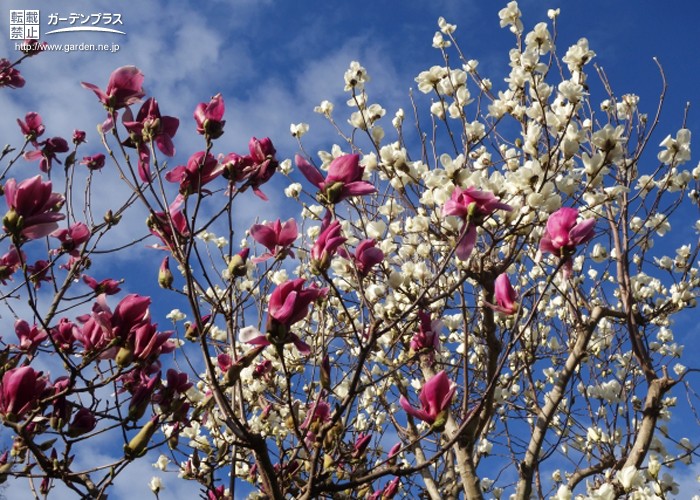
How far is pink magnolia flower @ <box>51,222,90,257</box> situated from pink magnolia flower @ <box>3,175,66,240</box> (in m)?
0.56

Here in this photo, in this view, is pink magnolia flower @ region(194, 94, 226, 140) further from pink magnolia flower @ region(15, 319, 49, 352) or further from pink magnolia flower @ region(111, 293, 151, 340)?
pink magnolia flower @ region(15, 319, 49, 352)

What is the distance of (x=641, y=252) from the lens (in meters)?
4.20

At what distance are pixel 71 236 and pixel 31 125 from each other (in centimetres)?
110

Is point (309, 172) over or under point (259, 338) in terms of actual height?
over

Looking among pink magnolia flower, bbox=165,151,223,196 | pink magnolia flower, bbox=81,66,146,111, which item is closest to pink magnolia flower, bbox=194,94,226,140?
pink magnolia flower, bbox=165,151,223,196

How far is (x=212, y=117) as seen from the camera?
1395 mm

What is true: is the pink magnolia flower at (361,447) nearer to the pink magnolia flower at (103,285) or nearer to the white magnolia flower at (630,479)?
the pink magnolia flower at (103,285)

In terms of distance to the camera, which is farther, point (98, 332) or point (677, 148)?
point (677, 148)

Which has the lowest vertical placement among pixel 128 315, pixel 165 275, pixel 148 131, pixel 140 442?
pixel 140 442

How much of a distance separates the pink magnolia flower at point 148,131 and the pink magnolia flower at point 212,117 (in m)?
0.10

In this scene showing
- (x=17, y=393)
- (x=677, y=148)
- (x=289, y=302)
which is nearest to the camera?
(x=289, y=302)

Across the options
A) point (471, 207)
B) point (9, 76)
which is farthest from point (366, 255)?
point (9, 76)

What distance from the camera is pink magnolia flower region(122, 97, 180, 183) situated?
1.40 metres

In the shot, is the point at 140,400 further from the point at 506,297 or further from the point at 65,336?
the point at 506,297
